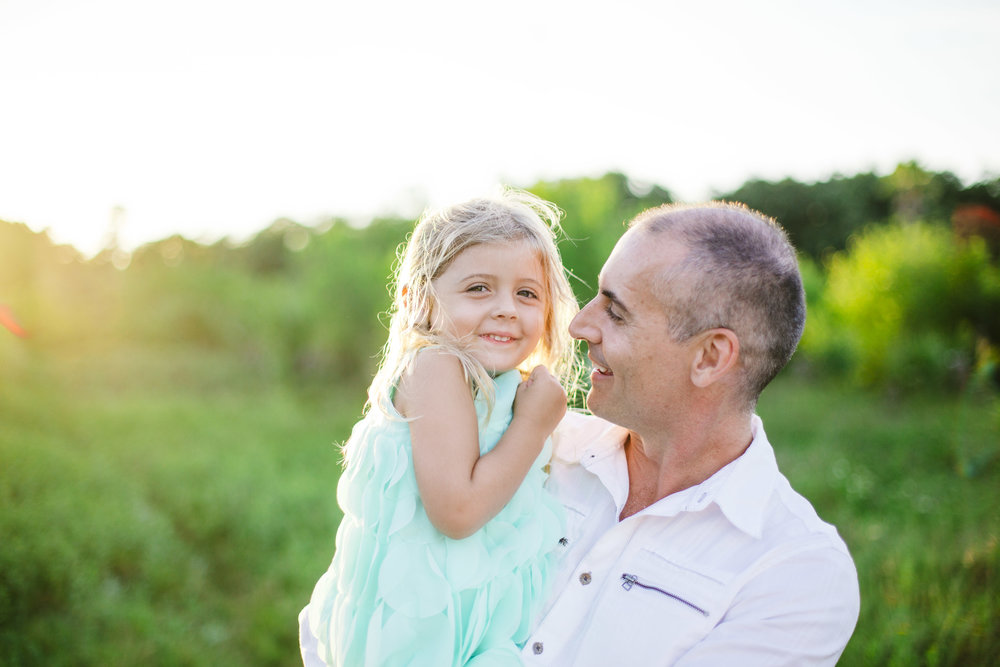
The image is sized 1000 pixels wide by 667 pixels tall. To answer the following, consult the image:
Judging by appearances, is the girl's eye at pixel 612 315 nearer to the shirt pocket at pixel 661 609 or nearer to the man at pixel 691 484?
the man at pixel 691 484

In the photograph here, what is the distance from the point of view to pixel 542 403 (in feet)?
6.29

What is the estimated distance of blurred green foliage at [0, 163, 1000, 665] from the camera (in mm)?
4133

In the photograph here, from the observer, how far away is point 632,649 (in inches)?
67.6

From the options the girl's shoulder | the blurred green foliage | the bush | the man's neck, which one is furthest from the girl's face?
the bush

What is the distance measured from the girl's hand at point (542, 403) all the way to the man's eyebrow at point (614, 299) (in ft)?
1.02

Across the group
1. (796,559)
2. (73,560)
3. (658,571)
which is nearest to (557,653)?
(658,571)

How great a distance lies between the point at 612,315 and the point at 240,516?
502 cm

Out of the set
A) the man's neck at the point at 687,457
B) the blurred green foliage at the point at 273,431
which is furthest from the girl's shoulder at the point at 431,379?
the blurred green foliage at the point at 273,431

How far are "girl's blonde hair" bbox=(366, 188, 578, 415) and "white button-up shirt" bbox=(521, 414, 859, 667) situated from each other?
612mm

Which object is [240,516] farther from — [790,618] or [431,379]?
[790,618]

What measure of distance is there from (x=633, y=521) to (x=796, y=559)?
0.43 m

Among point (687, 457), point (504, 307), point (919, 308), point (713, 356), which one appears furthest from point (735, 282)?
point (919, 308)

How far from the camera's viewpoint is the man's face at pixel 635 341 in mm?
1982

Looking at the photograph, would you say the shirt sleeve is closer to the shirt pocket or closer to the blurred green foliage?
the shirt pocket
